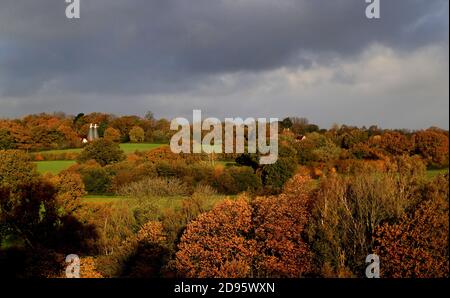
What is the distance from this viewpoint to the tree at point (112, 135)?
4769 centimetres

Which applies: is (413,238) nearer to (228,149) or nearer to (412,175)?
(412,175)

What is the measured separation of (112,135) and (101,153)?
14.7 feet

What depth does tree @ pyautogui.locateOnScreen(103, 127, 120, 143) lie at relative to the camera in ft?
156

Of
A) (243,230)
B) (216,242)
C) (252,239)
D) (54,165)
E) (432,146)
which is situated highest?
(432,146)

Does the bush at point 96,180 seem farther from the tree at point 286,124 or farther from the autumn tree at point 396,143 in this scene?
the autumn tree at point 396,143

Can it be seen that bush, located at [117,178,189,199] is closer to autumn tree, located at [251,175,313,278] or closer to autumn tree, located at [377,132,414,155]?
autumn tree, located at [251,175,313,278]

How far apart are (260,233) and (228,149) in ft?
71.1

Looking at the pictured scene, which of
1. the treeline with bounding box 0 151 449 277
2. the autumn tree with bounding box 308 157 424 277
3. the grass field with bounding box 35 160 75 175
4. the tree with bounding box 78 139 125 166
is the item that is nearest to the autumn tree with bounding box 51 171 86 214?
the treeline with bounding box 0 151 449 277

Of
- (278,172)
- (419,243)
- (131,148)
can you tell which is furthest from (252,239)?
(131,148)

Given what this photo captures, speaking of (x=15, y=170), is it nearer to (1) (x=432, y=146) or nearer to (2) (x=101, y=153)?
(2) (x=101, y=153)

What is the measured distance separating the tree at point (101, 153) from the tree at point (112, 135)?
194 cm

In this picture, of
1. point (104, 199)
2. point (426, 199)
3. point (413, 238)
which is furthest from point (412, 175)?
point (104, 199)

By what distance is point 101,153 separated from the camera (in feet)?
147

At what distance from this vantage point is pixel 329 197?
26031mm
